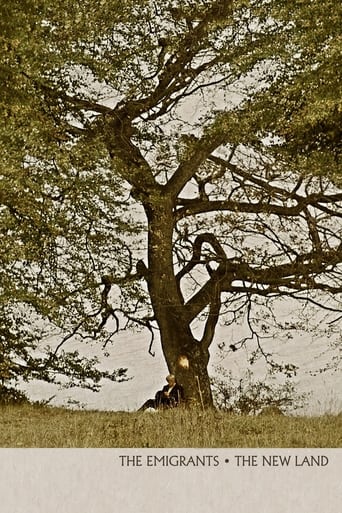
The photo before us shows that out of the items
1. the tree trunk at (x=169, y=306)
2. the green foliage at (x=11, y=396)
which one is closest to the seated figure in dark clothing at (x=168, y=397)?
the tree trunk at (x=169, y=306)

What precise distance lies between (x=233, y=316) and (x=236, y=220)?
580 millimetres

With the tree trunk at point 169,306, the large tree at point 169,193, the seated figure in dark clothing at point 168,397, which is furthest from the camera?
the tree trunk at point 169,306

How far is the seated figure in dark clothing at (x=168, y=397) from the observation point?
198 inches

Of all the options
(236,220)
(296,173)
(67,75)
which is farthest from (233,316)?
(67,75)

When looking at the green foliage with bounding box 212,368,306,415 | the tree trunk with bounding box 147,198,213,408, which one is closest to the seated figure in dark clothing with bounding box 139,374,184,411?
the tree trunk with bounding box 147,198,213,408

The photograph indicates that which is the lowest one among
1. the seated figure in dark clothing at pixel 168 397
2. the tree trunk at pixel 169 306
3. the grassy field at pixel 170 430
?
the grassy field at pixel 170 430

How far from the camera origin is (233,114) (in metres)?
5.19

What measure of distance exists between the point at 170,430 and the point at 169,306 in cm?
104

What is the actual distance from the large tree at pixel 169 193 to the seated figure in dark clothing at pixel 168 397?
0.30 ft

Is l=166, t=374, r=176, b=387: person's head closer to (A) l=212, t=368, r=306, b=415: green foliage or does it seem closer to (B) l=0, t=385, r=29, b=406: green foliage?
(A) l=212, t=368, r=306, b=415: green foliage

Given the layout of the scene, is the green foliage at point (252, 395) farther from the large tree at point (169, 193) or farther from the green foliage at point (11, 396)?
the green foliage at point (11, 396)

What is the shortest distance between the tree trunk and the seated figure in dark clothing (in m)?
0.12

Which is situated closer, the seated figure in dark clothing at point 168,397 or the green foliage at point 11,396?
the seated figure in dark clothing at point 168,397
